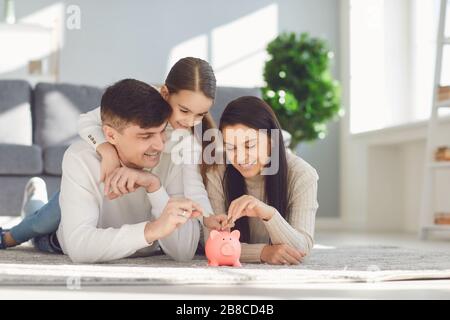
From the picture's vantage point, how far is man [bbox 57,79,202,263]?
1.77 meters

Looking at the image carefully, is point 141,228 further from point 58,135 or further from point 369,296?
point 58,135

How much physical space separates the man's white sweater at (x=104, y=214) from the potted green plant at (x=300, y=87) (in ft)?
9.30

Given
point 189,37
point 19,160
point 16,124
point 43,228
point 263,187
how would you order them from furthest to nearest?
1. point 189,37
2. point 16,124
3. point 19,160
4. point 43,228
5. point 263,187

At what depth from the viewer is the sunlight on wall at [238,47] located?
558cm

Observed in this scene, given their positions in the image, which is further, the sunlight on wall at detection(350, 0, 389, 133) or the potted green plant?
the sunlight on wall at detection(350, 0, 389, 133)

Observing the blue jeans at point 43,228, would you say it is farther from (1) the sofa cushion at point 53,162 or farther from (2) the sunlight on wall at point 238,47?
(2) the sunlight on wall at point 238,47

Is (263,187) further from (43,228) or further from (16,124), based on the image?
(16,124)

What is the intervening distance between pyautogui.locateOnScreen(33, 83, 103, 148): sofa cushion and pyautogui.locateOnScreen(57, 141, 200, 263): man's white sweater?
223 cm

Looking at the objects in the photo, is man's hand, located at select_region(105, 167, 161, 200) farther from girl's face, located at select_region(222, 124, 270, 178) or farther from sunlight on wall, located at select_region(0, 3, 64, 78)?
sunlight on wall, located at select_region(0, 3, 64, 78)

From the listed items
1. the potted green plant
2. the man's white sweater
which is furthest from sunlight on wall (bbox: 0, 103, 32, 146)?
the man's white sweater

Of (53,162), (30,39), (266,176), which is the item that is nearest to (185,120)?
(266,176)

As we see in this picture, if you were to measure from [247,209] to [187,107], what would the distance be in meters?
0.31

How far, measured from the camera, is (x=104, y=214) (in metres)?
1.99
